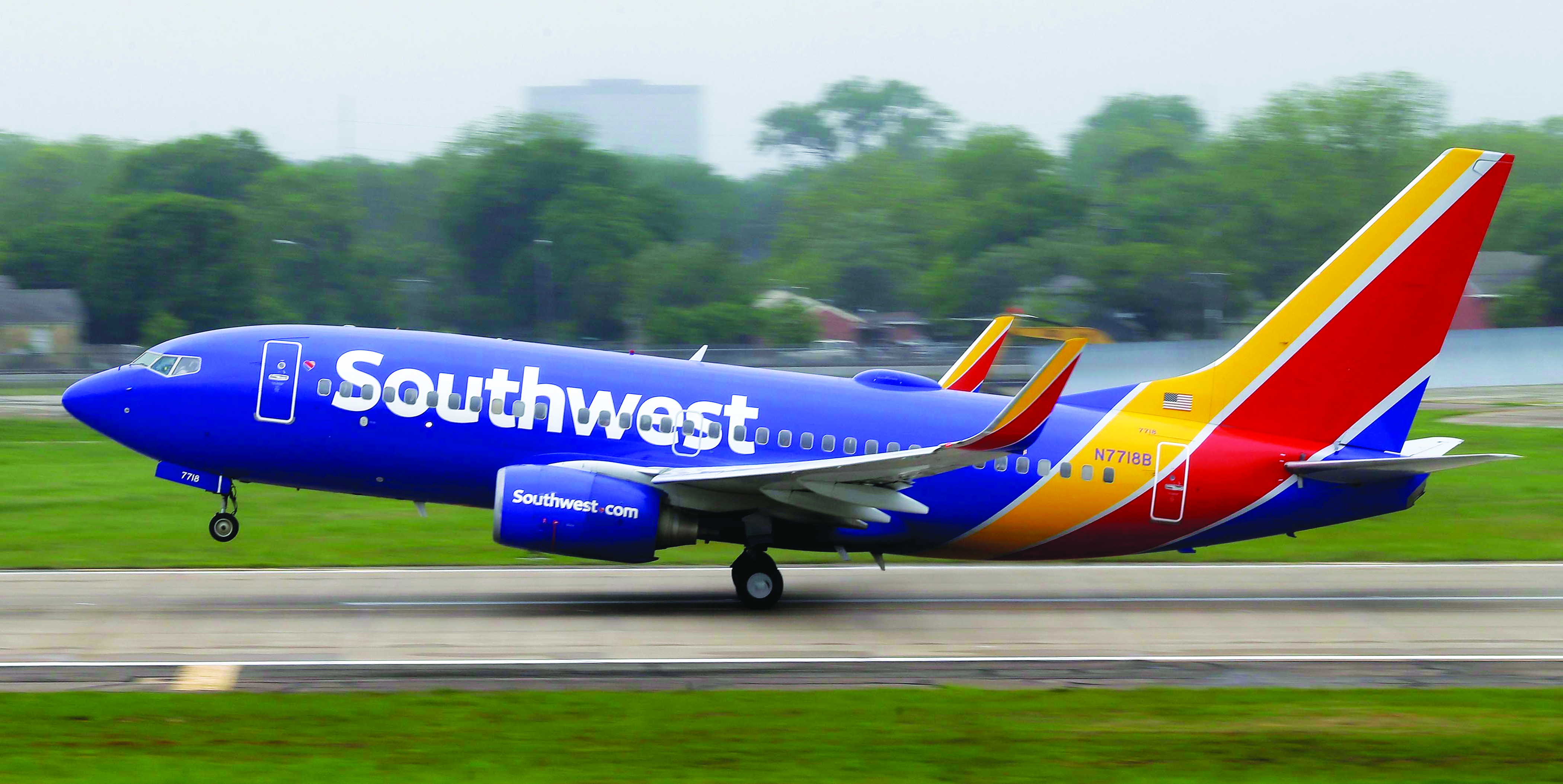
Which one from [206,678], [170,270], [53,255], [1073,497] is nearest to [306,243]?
[170,270]

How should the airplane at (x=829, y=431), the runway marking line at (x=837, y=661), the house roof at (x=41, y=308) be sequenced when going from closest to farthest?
→ the runway marking line at (x=837, y=661) → the airplane at (x=829, y=431) → the house roof at (x=41, y=308)

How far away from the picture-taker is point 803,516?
19922 millimetres

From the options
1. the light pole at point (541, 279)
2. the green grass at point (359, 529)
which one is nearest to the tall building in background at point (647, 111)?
the light pole at point (541, 279)

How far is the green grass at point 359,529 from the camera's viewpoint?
82.4 ft

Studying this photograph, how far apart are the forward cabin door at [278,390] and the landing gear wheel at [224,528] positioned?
1708mm

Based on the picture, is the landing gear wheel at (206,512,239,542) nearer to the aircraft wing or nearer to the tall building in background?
the aircraft wing

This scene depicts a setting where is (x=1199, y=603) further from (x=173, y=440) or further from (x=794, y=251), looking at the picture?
(x=794, y=251)

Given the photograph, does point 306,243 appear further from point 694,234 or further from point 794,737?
point 794,737

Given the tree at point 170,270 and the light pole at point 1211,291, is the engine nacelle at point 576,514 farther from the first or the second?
the light pole at point 1211,291

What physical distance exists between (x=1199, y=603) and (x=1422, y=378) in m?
4.72

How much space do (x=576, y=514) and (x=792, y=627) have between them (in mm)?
3317

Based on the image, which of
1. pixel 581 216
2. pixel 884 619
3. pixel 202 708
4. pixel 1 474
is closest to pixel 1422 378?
pixel 884 619

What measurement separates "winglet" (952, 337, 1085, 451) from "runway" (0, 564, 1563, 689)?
105 inches

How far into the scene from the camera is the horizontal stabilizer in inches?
781
